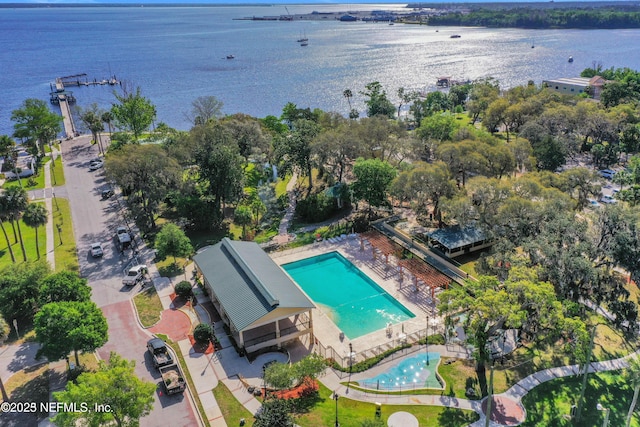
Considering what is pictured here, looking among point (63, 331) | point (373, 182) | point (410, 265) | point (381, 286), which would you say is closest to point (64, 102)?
point (373, 182)

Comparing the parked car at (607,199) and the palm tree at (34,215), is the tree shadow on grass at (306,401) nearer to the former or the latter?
the palm tree at (34,215)

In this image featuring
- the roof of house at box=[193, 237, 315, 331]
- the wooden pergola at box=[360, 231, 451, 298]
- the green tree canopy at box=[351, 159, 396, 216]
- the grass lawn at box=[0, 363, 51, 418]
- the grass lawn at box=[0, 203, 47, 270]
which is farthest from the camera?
the green tree canopy at box=[351, 159, 396, 216]

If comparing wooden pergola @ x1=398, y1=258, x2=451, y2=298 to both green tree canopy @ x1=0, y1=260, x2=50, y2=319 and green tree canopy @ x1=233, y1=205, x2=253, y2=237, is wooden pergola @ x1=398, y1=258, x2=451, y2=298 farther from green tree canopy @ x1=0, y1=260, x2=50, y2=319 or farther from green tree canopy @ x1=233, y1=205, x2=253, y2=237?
green tree canopy @ x1=0, y1=260, x2=50, y2=319

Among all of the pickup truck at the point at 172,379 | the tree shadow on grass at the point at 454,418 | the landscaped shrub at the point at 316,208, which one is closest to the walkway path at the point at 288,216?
the landscaped shrub at the point at 316,208

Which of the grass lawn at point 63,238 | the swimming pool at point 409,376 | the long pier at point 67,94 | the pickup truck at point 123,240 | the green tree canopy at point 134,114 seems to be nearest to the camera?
the swimming pool at point 409,376

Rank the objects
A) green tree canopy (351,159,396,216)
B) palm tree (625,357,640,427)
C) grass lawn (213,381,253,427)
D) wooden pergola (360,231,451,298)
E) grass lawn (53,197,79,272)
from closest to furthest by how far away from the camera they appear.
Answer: palm tree (625,357,640,427), grass lawn (213,381,253,427), wooden pergola (360,231,451,298), grass lawn (53,197,79,272), green tree canopy (351,159,396,216)

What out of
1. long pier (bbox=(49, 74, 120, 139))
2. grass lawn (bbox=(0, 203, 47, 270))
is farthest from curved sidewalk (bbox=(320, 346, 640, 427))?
long pier (bbox=(49, 74, 120, 139))

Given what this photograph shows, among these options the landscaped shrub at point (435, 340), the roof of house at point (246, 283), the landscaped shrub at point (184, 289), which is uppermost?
the roof of house at point (246, 283)

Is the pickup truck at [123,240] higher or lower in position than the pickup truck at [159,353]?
higher
